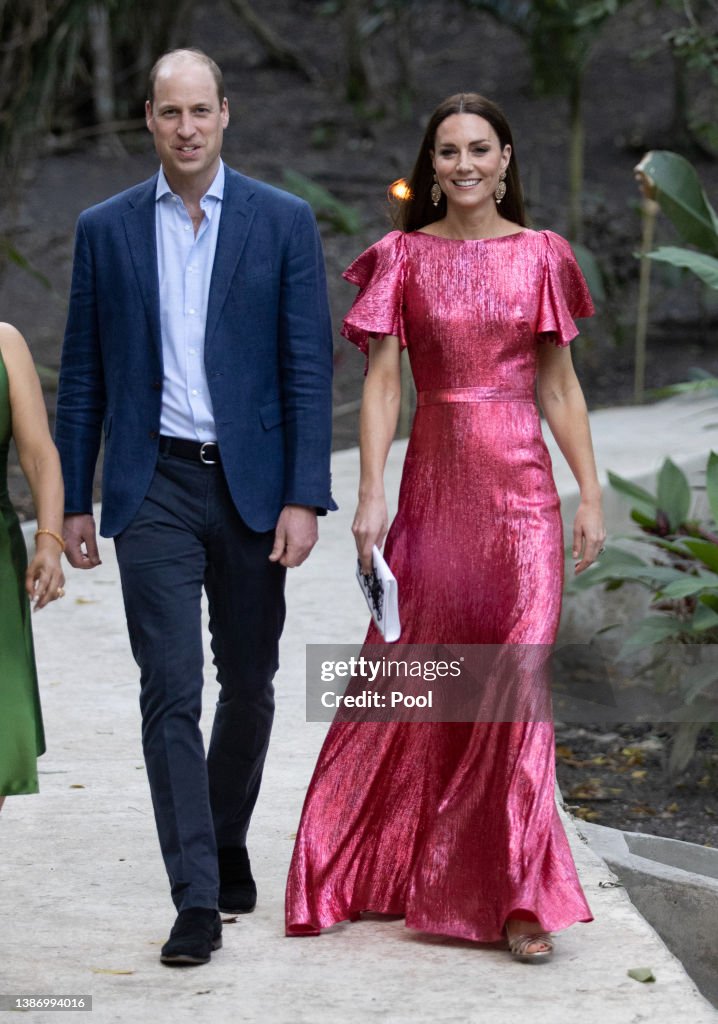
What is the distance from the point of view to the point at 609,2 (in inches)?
368

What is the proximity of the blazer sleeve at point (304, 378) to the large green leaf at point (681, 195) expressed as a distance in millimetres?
2613

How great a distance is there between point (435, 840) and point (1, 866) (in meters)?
1.18

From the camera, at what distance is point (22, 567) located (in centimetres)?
350

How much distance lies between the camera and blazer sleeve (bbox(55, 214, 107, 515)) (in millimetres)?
3840

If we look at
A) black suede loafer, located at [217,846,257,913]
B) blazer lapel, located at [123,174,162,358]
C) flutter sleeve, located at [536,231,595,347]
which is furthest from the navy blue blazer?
black suede loafer, located at [217,846,257,913]

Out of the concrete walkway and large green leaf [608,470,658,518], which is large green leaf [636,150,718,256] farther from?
the concrete walkway

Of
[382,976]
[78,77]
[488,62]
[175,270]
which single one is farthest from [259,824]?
[488,62]

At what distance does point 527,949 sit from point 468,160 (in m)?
1.66

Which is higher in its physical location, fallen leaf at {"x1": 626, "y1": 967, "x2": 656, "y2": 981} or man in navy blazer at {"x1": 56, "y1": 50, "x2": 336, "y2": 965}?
man in navy blazer at {"x1": 56, "y1": 50, "x2": 336, "y2": 965}

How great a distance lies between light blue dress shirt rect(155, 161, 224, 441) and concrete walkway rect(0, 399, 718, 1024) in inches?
43.8

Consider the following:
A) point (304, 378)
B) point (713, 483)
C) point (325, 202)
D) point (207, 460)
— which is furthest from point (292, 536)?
point (325, 202)

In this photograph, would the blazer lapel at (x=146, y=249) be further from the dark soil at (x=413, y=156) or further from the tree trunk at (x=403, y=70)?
the tree trunk at (x=403, y=70)

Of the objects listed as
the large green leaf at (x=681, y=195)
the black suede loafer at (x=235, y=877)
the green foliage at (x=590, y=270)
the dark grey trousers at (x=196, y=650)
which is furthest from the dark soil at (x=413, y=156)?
the dark grey trousers at (x=196, y=650)

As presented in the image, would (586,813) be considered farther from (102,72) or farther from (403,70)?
(403,70)
